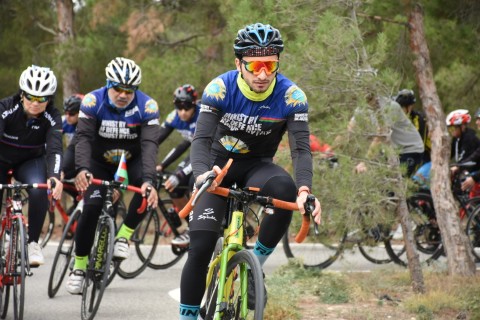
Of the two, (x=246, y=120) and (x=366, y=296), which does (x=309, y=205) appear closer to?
(x=246, y=120)

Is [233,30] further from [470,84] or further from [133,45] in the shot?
[133,45]

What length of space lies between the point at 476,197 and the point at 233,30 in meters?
4.30

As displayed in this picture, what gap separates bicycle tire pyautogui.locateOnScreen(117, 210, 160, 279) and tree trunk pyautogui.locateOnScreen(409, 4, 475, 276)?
11.5 feet

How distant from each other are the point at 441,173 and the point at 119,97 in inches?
136

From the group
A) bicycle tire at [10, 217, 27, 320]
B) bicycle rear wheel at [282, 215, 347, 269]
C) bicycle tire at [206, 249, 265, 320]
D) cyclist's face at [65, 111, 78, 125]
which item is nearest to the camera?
bicycle tire at [206, 249, 265, 320]

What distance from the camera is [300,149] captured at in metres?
5.99

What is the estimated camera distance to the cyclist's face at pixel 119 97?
342 inches

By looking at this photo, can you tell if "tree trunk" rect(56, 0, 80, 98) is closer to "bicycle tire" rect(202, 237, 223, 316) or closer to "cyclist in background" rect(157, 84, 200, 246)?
"cyclist in background" rect(157, 84, 200, 246)

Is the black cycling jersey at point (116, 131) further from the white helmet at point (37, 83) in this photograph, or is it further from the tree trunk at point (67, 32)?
the tree trunk at point (67, 32)

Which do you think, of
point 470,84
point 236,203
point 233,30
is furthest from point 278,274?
point 470,84

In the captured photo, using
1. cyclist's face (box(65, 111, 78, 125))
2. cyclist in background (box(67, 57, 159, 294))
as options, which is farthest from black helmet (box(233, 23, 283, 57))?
cyclist's face (box(65, 111, 78, 125))

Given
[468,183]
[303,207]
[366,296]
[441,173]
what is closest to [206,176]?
[303,207]

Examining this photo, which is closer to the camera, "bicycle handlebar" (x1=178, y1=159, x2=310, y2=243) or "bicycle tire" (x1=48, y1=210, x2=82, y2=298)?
"bicycle handlebar" (x1=178, y1=159, x2=310, y2=243)

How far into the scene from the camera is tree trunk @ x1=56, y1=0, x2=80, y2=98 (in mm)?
18438
